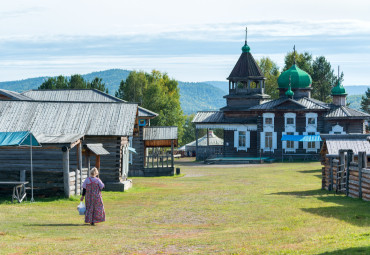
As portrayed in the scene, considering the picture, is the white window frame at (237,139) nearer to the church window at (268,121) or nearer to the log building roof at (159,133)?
the church window at (268,121)

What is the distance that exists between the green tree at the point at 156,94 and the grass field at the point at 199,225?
66.4m

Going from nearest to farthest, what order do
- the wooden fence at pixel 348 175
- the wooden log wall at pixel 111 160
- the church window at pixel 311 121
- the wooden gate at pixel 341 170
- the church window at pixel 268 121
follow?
1. the wooden fence at pixel 348 175
2. the wooden gate at pixel 341 170
3. the wooden log wall at pixel 111 160
4. the church window at pixel 311 121
5. the church window at pixel 268 121

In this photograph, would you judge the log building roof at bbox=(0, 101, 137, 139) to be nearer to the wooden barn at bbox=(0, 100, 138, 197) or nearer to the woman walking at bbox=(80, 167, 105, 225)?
the wooden barn at bbox=(0, 100, 138, 197)

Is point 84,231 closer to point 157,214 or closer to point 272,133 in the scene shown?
point 157,214

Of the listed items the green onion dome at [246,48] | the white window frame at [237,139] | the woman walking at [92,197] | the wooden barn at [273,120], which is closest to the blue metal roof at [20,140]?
the woman walking at [92,197]

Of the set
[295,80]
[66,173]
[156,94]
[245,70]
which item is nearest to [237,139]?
[245,70]

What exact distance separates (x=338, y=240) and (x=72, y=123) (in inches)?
800

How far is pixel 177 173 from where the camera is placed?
159 feet

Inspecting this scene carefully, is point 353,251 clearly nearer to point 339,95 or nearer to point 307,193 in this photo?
point 307,193

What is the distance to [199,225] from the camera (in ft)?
63.5

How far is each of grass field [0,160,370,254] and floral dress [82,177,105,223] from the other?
348 mm

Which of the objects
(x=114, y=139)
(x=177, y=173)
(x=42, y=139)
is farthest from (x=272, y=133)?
(x=42, y=139)

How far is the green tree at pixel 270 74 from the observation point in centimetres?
10300

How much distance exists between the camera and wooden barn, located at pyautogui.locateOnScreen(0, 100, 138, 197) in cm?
2731
